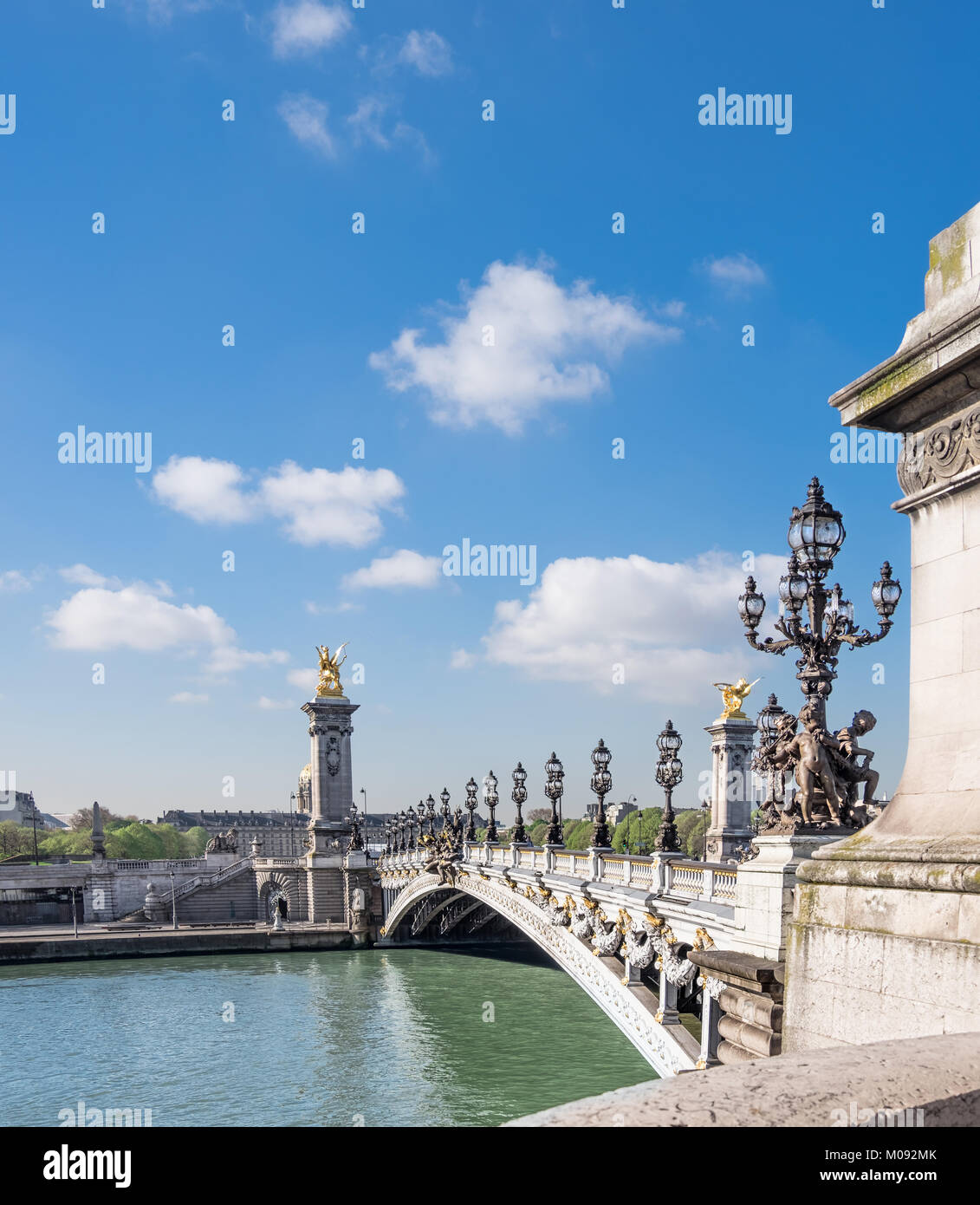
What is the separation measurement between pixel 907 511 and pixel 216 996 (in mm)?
38983

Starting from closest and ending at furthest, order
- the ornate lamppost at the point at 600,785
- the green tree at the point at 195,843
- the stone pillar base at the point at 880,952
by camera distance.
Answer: the stone pillar base at the point at 880,952, the ornate lamppost at the point at 600,785, the green tree at the point at 195,843

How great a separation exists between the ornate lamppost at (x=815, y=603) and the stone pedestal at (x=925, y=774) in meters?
3.56

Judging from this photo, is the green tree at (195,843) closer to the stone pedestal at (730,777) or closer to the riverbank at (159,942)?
the riverbank at (159,942)

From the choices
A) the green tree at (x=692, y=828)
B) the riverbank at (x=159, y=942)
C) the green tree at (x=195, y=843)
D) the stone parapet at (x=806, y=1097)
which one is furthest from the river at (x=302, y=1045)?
the green tree at (x=195, y=843)

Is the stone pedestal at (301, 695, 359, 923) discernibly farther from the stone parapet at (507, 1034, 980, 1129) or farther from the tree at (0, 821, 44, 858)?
the stone parapet at (507, 1034, 980, 1129)

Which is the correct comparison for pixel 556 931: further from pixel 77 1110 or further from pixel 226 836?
pixel 226 836

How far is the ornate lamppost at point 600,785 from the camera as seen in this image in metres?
22.0

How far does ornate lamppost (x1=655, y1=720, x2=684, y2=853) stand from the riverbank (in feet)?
132

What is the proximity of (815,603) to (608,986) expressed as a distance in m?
12.7

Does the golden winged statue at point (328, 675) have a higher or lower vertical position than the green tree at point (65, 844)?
higher

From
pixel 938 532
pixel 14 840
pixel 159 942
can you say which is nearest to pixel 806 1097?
pixel 938 532

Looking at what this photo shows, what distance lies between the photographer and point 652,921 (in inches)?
662

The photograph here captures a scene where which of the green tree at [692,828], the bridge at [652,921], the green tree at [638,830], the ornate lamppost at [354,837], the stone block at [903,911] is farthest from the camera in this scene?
the green tree at [692,828]

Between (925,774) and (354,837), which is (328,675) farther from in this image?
(925,774)
